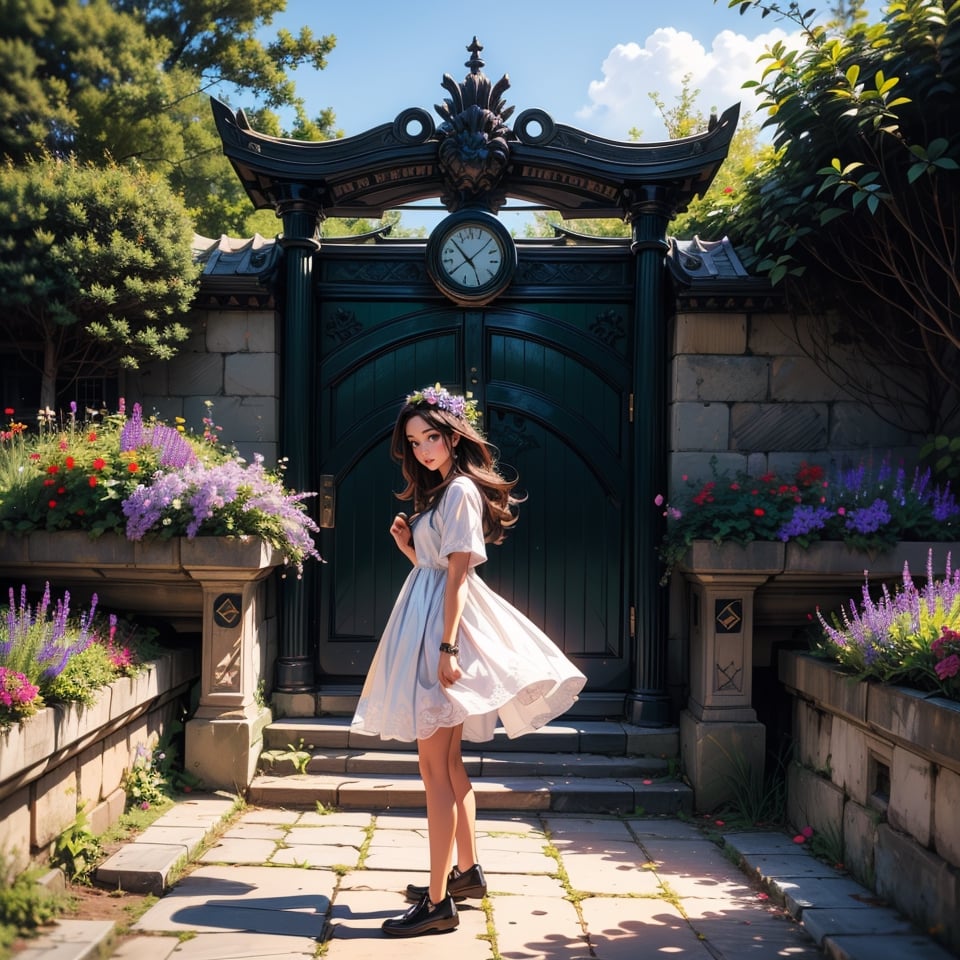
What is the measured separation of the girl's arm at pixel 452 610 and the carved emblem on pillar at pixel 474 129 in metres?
3.06

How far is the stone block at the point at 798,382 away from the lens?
222 inches

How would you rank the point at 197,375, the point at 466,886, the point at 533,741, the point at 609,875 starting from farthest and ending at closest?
the point at 197,375 < the point at 533,741 < the point at 609,875 < the point at 466,886

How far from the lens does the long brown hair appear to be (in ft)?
11.4

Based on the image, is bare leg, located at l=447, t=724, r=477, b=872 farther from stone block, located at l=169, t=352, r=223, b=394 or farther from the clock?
stone block, located at l=169, t=352, r=223, b=394

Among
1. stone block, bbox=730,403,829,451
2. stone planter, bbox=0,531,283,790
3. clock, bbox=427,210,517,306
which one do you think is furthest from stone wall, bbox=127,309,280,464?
stone block, bbox=730,403,829,451

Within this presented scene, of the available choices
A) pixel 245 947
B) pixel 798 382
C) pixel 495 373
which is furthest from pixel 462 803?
pixel 798 382

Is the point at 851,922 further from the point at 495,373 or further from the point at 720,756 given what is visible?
the point at 495,373

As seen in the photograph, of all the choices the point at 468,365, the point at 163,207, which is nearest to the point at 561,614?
the point at 468,365

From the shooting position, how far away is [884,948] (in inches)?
119

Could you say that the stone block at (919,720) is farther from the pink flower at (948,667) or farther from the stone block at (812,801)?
the stone block at (812,801)

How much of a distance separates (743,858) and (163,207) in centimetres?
477

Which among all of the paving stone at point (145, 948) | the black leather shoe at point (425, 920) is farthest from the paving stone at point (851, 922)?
the paving stone at point (145, 948)

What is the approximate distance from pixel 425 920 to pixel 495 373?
341cm

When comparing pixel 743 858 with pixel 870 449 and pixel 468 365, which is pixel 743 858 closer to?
pixel 870 449
